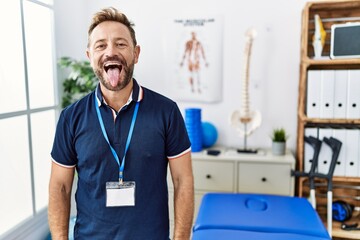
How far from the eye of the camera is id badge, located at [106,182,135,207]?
1.25 meters

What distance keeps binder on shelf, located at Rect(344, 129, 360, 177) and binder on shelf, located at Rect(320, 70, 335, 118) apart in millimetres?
186

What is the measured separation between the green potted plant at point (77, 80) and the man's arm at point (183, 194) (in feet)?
4.63

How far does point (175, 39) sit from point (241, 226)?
1.75 metres

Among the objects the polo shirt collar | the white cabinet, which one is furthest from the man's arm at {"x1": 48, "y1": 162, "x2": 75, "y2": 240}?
the white cabinet

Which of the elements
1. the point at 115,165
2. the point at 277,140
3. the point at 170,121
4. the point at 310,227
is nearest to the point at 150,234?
the point at 115,165

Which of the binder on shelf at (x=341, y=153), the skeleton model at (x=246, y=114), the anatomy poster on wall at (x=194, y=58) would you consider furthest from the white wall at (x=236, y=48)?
the binder on shelf at (x=341, y=153)

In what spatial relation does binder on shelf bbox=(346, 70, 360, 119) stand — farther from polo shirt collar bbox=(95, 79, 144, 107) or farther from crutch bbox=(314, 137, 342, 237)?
polo shirt collar bbox=(95, 79, 144, 107)

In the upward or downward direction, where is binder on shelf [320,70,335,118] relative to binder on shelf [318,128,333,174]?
upward

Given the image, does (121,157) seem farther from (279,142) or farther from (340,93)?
(340,93)

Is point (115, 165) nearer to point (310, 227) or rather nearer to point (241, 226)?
point (241, 226)

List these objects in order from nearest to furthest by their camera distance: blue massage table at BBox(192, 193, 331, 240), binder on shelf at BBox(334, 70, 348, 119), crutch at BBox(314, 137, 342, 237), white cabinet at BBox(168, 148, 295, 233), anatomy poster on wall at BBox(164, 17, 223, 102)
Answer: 1. blue massage table at BBox(192, 193, 331, 240)
2. crutch at BBox(314, 137, 342, 237)
3. binder on shelf at BBox(334, 70, 348, 119)
4. white cabinet at BBox(168, 148, 295, 233)
5. anatomy poster on wall at BBox(164, 17, 223, 102)

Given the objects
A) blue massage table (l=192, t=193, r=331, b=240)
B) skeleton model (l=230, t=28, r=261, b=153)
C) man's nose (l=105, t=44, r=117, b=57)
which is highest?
man's nose (l=105, t=44, r=117, b=57)

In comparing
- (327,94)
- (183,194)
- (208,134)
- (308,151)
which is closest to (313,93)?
(327,94)

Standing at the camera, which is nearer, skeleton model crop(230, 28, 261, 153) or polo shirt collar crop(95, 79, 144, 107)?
polo shirt collar crop(95, 79, 144, 107)
